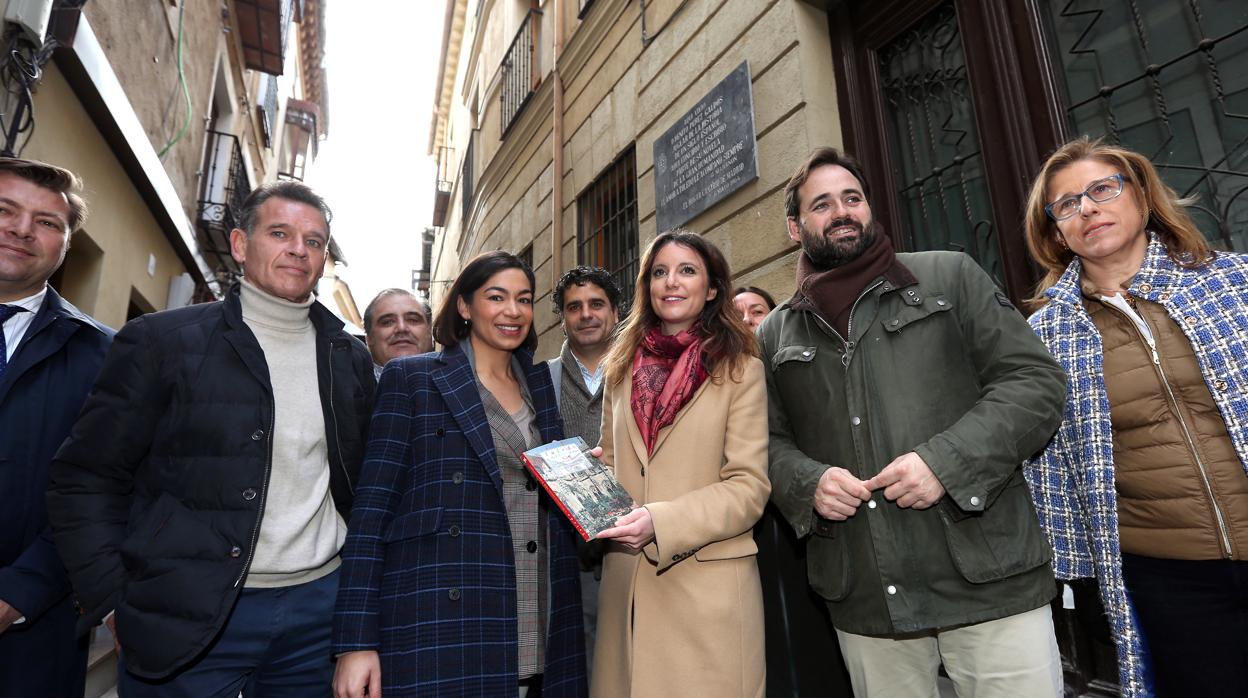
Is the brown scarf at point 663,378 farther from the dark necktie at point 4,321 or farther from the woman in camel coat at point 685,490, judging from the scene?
the dark necktie at point 4,321

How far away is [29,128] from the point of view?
12.8 feet

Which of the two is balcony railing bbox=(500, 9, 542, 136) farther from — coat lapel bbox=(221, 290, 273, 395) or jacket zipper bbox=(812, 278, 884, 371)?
jacket zipper bbox=(812, 278, 884, 371)

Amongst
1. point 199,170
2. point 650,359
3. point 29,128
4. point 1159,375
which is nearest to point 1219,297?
point 1159,375

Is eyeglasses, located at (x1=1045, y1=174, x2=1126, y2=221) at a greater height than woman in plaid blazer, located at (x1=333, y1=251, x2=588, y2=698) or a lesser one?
greater

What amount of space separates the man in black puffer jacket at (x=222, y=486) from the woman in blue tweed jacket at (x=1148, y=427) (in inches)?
90.7

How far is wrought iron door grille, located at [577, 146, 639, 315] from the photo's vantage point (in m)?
6.36

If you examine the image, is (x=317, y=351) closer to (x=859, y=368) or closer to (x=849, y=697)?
(x=859, y=368)

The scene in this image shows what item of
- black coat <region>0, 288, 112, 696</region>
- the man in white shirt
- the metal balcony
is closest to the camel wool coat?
the man in white shirt

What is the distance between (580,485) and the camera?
5.78 feet

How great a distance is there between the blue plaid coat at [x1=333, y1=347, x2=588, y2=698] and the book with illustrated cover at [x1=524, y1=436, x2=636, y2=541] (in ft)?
0.82

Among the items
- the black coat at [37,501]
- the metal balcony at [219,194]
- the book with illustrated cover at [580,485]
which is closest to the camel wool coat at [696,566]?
the book with illustrated cover at [580,485]

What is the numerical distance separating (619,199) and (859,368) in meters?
5.11

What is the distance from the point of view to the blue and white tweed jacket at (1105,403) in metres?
1.67

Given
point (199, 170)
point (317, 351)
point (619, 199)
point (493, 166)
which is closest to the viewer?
point (317, 351)
